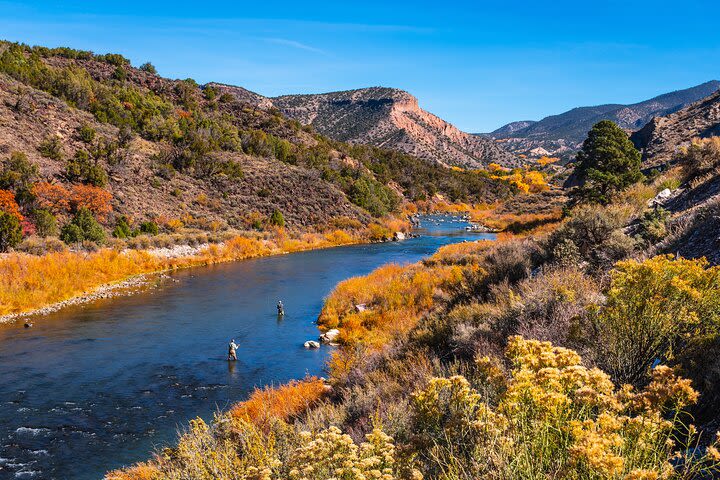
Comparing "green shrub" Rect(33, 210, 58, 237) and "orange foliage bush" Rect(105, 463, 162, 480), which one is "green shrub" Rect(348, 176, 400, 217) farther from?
"orange foliage bush" Rect(105, 463, 162, 480)

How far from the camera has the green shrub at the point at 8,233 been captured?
2264 centimetres

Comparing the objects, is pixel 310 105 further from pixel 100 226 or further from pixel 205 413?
pixel 205 413

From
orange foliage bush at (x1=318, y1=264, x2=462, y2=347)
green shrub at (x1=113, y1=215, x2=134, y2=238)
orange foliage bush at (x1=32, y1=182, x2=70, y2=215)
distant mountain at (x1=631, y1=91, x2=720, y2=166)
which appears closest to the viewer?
orange foliage bush at (x1=318, y1=264, x2=462, y2=347)

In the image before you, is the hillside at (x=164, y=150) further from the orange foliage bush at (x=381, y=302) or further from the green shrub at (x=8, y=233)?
the orange foliage bush at (x=381, y=302)

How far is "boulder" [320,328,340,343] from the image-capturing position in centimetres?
1645

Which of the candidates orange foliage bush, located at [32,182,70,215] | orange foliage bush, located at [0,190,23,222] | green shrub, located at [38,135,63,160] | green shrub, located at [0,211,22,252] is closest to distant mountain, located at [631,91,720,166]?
orange foliage bush, located at [32,182,70,215]

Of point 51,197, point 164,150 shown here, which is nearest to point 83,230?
point 51,197

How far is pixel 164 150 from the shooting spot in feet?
147

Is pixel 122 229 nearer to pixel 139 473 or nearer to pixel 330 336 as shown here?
pixel 330 336

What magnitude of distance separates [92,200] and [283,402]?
27921 millimetres

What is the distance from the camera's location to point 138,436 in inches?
392

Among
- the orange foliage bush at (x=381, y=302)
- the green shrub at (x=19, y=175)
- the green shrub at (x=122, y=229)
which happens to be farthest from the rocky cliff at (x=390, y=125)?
the orange foliage bush at (x=381, y=302)

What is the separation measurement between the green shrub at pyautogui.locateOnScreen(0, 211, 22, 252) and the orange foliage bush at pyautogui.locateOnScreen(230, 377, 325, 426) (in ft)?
65.5

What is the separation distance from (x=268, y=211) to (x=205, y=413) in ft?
113
